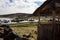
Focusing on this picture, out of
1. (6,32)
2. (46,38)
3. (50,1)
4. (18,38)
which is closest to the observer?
(50,1)

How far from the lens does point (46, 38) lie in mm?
12039

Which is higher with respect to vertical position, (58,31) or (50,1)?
(50,1)

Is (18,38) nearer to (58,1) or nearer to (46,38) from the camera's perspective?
(46,38)

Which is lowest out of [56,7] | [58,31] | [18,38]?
[18,38]

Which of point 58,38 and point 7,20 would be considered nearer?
point 58,38

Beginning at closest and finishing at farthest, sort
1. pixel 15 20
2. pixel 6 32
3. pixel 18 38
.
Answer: pixel 18 38 → pixel 6 32 → pixel 15 20

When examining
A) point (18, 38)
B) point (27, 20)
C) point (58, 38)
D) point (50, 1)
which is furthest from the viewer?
point (27, 20)

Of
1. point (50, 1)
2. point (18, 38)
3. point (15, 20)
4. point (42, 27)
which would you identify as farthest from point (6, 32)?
point (15, 20)

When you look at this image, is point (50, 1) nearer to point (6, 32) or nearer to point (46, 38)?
point (46, 38)

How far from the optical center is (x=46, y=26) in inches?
487

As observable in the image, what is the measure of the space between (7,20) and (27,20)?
195 inches

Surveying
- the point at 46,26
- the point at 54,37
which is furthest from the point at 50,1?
the point at 46,26

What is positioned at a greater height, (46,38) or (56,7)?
(56,7)

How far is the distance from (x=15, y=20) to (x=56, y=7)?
→ 3522 centimetres
